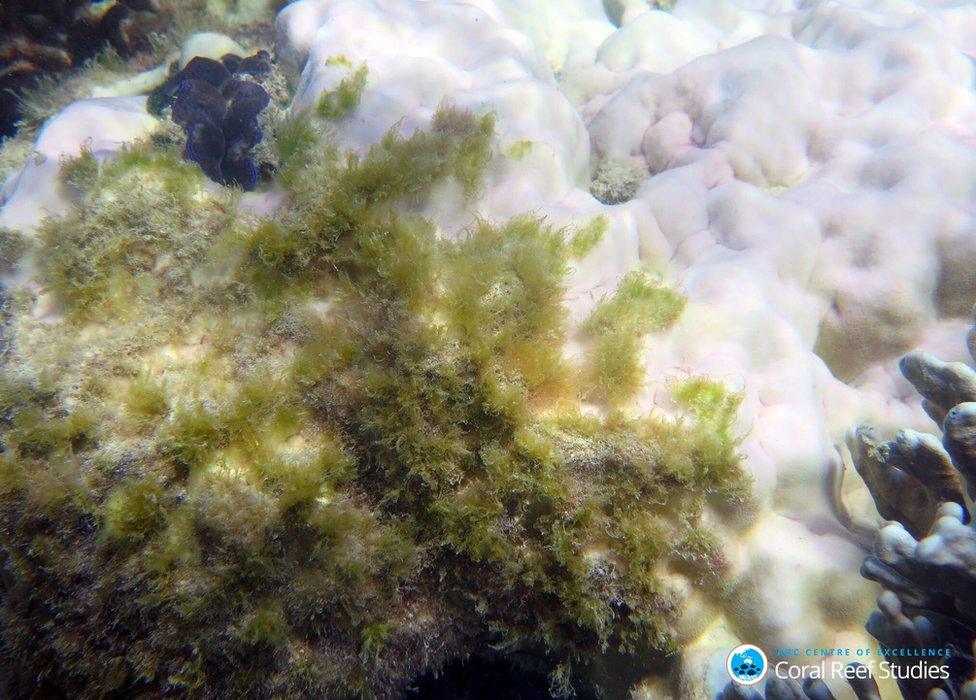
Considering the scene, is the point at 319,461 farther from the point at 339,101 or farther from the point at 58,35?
the point at 58,35

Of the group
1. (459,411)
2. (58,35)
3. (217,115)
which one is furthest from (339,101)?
(58,35)

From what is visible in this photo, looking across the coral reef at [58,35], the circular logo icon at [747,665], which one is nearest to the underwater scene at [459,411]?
the circular logo icon at [747,665]

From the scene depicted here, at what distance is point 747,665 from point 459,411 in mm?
2236

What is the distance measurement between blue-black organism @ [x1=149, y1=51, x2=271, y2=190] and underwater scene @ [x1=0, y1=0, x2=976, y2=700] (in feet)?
0.12

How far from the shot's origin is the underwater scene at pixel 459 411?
91.7 inches

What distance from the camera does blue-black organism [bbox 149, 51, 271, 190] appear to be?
338 centimetres

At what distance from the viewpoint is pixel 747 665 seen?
269cm

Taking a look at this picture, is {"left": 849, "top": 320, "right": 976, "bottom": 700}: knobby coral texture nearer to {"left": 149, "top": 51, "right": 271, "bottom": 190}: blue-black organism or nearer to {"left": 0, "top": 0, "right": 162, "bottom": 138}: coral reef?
{"left": 149, "top": 51, "right": 271, "bottom": 190}: blue-black organism

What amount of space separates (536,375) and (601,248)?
4.19ft

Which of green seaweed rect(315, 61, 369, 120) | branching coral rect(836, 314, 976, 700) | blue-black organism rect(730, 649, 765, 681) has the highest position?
green seaweed rect(315, 61, 369, 120)

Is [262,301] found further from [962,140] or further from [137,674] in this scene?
[962,140]

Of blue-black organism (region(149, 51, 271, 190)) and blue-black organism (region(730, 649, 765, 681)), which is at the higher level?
blue-black organism (region(149, 51, 271, 190))

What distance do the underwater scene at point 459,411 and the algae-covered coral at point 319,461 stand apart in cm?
2

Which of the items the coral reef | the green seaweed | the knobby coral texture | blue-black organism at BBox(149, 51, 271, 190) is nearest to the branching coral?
the knobby coral texture
